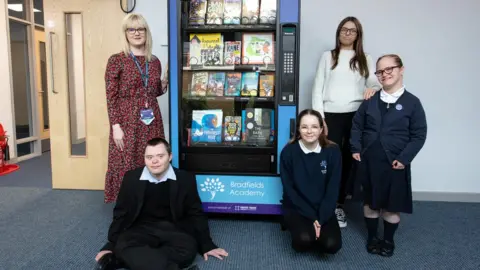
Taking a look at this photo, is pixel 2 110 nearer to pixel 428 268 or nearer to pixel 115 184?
pixel 115 184

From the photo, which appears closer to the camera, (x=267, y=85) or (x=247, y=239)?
(x=247, y=239)

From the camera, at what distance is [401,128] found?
232 cm

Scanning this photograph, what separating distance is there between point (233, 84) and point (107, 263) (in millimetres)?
1572

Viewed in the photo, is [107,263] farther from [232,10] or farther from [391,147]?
[232,10]

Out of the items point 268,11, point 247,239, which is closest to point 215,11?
point 268,11

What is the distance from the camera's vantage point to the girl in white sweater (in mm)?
2750

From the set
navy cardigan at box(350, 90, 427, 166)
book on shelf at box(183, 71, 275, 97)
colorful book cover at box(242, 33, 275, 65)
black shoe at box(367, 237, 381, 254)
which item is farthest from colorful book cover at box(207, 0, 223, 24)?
black shoe at box(367, 237, 381, 254)

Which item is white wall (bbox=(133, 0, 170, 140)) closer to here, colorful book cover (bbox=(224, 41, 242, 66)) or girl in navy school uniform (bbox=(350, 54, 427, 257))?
colorful book cover (bbox=(224, 41, 242, 66))

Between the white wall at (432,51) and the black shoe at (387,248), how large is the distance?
145 cm

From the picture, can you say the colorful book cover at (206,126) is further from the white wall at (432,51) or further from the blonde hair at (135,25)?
the white wall at (432,51)

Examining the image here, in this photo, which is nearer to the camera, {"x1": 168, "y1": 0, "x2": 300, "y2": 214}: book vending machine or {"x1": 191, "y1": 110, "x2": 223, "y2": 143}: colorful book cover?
{"x1": 168, "y1": 0, "x2": 300, "y2": 214}: book vending machine

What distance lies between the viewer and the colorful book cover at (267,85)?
2879mm

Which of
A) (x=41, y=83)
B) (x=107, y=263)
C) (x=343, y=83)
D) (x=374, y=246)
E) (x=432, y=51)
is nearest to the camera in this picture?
(x=107, y=263)

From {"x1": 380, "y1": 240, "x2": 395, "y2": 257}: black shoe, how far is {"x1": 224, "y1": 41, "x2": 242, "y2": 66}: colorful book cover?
1658 millimetres
